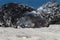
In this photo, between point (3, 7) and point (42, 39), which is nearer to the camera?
point (42, 39)

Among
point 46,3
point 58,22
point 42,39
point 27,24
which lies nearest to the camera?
point 42,39

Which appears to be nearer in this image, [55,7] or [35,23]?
[35,23]

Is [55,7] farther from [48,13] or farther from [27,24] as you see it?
[27,24]

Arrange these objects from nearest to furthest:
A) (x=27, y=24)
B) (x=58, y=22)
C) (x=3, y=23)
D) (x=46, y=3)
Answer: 1. (x=27, y=24)
2. (x=3, y=23)
3. (x=58, y=22)
4. (x=46, y=3)

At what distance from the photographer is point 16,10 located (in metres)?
4.94

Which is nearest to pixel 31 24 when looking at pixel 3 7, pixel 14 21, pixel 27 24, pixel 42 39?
pixel 27 24

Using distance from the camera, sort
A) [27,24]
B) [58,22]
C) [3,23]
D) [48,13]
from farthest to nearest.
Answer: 1. [48,13]
2. [58,22]
3. [3,23]
4. [27,24]

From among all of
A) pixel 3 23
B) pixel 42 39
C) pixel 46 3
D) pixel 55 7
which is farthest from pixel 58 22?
pixel 42 39

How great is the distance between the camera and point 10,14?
492 cm

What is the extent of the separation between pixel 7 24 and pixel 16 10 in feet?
1.34

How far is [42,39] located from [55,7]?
156 inches

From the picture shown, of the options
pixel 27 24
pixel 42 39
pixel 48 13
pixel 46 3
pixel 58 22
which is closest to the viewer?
pixel 42 39

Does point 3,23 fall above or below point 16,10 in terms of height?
below

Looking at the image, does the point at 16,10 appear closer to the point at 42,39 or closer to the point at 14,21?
the point at 14,21
